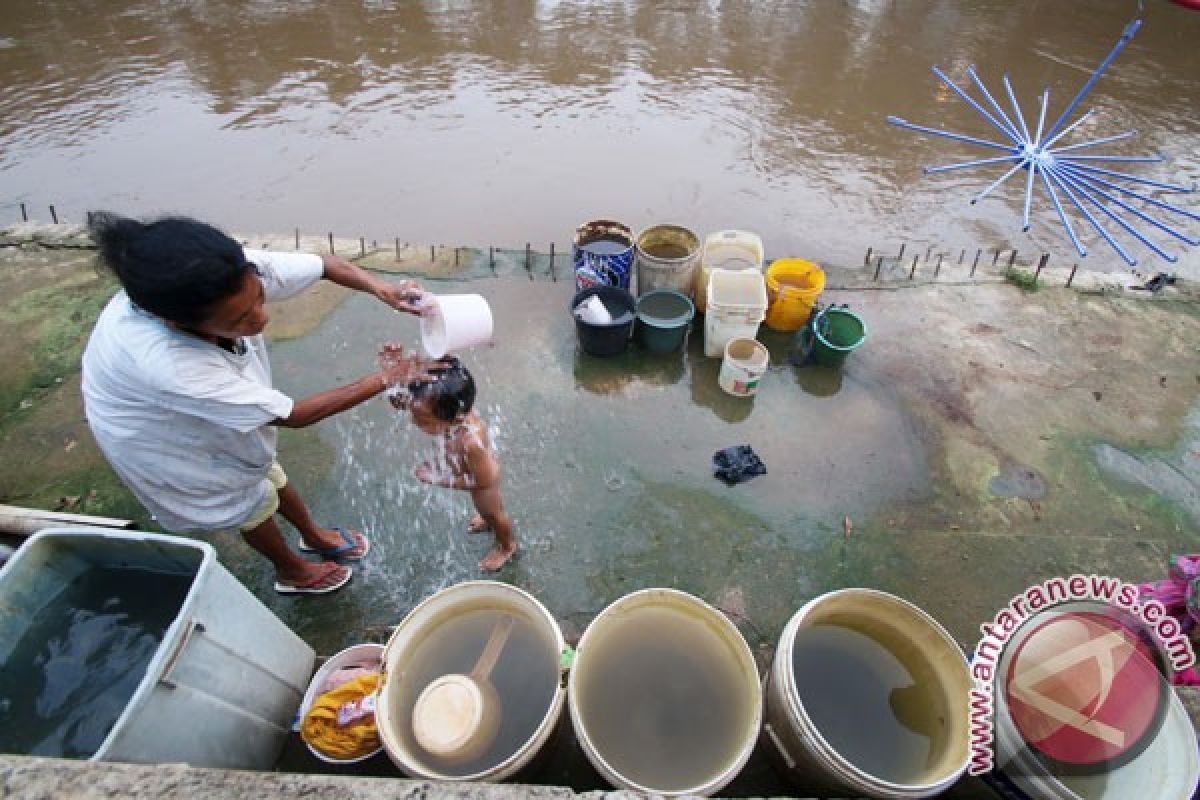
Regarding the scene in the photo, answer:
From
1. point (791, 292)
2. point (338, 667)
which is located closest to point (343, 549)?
point (338, 667)

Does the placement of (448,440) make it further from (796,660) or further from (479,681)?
(796,660)

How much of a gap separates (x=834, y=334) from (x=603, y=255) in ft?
6.22

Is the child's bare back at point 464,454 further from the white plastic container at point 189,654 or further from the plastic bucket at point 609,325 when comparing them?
the plastic bucket at point 609,325

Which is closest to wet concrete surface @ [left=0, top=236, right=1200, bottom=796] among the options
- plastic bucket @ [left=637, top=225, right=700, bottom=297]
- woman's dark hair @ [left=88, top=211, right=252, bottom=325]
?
plastic bucket @ [left=637, top=225, right=700, bottom=297]

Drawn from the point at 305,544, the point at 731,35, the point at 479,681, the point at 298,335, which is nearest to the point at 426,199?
the point at 298,335

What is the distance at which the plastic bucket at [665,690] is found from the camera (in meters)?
2.37

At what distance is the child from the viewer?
2809 mm

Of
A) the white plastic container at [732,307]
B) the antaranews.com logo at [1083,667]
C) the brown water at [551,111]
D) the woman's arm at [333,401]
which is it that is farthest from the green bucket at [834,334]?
the woman's arm at [333,401]

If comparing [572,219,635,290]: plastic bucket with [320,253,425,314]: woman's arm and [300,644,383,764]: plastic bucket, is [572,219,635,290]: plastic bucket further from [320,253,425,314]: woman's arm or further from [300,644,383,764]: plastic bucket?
[300,644,383,764]: plastic bucket

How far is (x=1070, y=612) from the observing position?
1901 millimetres

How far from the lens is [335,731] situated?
7.80ft

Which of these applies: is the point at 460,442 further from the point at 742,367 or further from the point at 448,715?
the point at 742,367

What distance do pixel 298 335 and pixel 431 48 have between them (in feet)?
27.1

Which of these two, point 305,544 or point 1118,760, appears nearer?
point 1118,760
